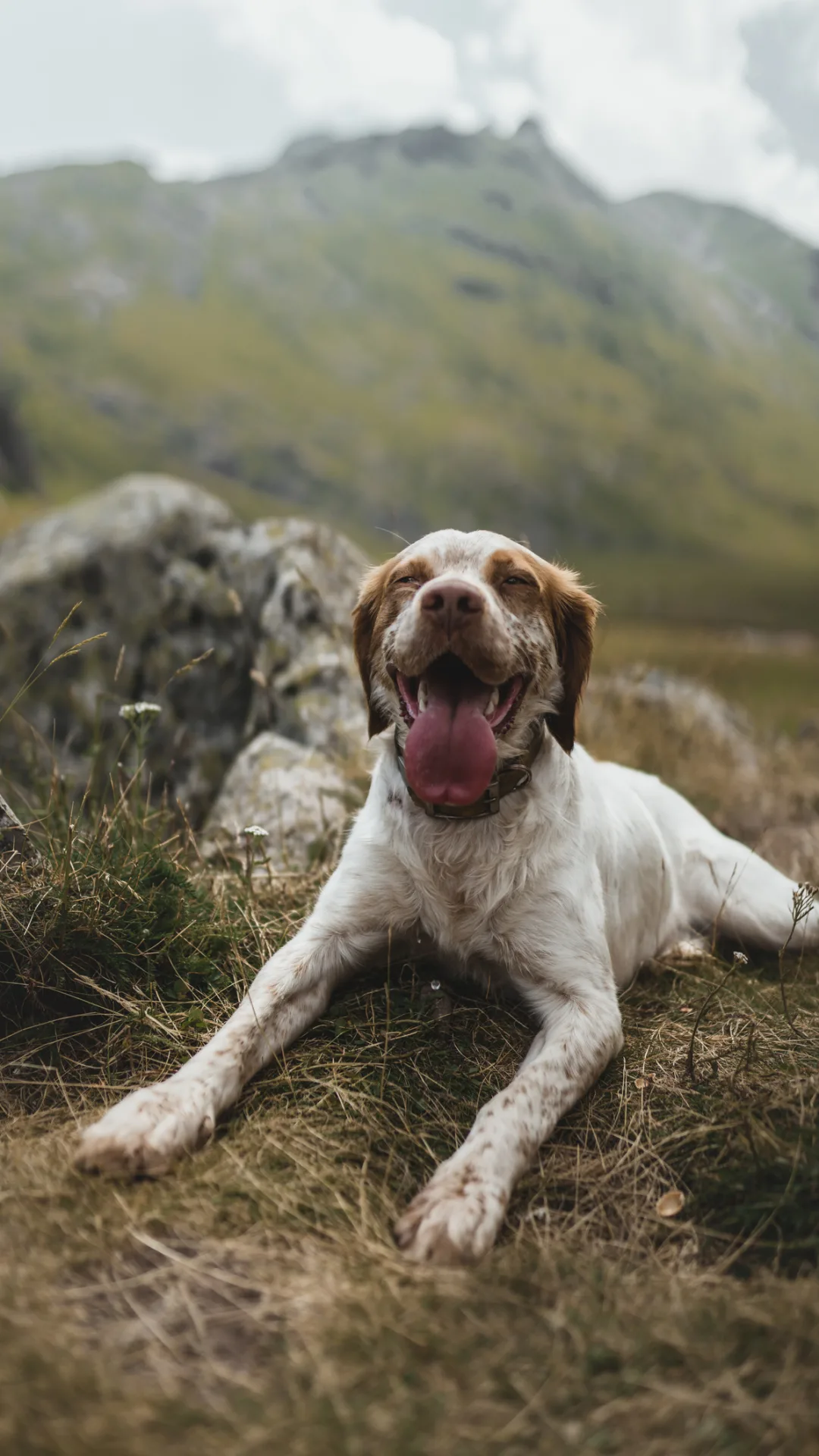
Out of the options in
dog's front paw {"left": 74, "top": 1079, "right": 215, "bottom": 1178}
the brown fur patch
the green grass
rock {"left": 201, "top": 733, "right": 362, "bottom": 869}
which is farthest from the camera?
the green grass

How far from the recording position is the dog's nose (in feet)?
8.87

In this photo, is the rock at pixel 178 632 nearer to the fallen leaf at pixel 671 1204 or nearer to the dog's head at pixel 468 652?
the dog's head at pixel 468 652

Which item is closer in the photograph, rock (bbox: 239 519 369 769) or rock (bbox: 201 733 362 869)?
rock (bbox: 201 733 362 869)

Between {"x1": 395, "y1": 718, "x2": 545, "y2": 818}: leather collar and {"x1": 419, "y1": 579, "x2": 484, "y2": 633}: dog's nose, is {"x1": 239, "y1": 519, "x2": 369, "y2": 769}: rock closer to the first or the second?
{"x1": 395, "y1": 718, "x2": 545, "y2": 818}: leather collar

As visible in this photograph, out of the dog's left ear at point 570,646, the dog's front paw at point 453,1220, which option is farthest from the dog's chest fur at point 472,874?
the dog's front paw at point 453,1220

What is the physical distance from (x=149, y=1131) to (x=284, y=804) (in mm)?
2671

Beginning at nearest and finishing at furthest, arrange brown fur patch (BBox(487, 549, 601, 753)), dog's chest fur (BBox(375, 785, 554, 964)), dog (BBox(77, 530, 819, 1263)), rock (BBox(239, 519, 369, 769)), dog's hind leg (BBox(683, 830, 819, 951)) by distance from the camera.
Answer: dog (BBox(77, 530, 819, 1263)) → dog's chest fur (BBox(375, 785, 554, 964)) → brown fur patch (BBox(487, 549, 601, 753)) → dog's hind leg (BBox(683, 830, 819, 951)) → rock (BBox(239, 519, 369, 769))

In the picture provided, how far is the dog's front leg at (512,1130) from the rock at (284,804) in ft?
5.32

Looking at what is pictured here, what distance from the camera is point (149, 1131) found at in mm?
2385

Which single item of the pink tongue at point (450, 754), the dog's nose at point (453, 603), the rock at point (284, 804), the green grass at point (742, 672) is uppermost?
the dog's nose at point (453, 603)

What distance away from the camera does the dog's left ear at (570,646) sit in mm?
3217

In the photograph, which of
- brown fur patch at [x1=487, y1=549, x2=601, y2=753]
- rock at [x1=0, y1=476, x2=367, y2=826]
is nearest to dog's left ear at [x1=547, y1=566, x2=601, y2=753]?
brown fur patch at [x1=487, y1=549, x2=601, y2=753]

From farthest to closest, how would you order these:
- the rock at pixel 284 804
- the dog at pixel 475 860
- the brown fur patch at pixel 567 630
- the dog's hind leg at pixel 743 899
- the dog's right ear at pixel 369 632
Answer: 1. the rock at pixel 284 804
2. the dog's hind leg at pixel 743 899
3. the dog's right ear at pixel 369 632
4. the brown fur patch at pixel 567 630
5. the dog at pixel 475 860

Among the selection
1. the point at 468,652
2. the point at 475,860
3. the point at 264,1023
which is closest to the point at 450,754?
the point at 468,652
